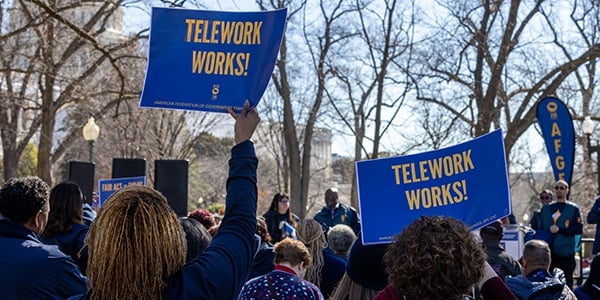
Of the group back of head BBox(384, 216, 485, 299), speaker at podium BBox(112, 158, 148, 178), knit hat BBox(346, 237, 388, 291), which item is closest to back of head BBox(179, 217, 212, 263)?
back of head BBox(384, 216, 485, 299)

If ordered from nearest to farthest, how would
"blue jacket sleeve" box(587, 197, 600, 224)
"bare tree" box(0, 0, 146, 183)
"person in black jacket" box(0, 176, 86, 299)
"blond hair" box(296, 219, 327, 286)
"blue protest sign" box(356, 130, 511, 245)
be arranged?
"person in black jacket" box(0, 176, 86, 299) → "blue protest sign" box(356, 130, 511, 245) → "blond hair" box(296, 219, 327, 286) → "blue jacket sleeve" box(587, 197, 600, 224) → "bare tree" box(0, 0, 146, 183)

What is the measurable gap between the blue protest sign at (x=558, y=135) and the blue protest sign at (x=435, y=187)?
11032 millimetres

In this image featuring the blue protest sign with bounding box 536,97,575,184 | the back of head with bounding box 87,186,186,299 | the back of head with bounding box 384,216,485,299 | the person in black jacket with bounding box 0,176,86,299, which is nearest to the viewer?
the back of head with bounding box 87,186,186,299

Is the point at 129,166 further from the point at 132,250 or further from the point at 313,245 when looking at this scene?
the point at 132,250

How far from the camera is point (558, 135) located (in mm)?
16453

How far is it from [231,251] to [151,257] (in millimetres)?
292

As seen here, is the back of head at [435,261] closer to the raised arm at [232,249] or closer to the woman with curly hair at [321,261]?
the raised arm at [232,249]

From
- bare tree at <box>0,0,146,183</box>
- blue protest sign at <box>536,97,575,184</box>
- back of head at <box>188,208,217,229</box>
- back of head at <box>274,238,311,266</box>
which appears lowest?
back of head at <box>274,238,311,266</box>

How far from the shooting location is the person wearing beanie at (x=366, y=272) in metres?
5.70

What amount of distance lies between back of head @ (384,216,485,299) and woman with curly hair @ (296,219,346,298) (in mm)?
3809

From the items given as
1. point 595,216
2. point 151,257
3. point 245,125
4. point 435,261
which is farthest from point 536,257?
point 595,216

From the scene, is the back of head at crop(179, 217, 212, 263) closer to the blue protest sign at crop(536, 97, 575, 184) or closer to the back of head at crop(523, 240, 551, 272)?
the back of head at crop(523, 240, 551, 272)

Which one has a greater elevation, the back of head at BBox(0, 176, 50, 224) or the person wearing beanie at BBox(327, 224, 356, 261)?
the back of head at BBox(0, 176, 50, 224)

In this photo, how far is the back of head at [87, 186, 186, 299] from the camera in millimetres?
2758
